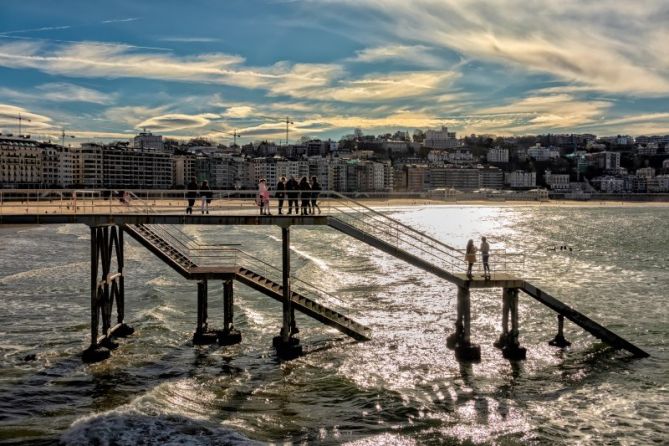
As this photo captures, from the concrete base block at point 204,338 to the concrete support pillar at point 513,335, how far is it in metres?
11.2

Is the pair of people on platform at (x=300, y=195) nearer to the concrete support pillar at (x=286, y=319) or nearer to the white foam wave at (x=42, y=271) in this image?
the concrete support pillar at (x=286, y=319)

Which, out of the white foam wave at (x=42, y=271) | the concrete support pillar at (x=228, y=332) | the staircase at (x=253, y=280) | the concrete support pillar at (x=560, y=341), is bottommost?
the white foam wave at (x=42, y=271)

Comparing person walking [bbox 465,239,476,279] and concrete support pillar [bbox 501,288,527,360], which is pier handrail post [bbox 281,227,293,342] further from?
concrete support pillar [bbox 501,288,527,360]

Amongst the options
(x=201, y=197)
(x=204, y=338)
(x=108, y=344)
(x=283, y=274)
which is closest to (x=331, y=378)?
(x=283, y=274)

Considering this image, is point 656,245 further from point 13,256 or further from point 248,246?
point 13,256

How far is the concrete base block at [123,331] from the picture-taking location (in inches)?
1058

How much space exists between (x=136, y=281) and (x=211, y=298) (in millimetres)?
8864

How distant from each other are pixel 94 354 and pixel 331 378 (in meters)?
8.49

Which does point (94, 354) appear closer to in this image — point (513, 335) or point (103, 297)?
point (103, 297)

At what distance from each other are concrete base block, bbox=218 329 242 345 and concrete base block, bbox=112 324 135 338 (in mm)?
4268

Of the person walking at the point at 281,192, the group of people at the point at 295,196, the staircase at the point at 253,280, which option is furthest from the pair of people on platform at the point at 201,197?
the person walking at the point at 281,192

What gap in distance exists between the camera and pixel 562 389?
21.5 metres

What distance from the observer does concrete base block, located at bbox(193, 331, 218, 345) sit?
26.1 meters

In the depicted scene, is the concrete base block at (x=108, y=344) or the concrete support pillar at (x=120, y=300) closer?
the concrete base block at (x=108, y=344)
